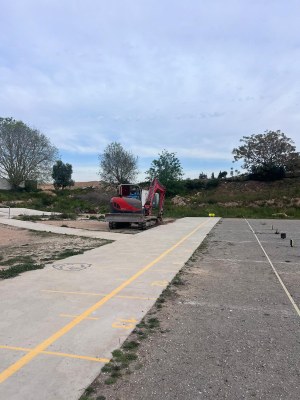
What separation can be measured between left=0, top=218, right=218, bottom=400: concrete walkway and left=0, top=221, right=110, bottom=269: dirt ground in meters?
1.31

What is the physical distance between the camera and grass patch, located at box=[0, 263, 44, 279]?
870cm

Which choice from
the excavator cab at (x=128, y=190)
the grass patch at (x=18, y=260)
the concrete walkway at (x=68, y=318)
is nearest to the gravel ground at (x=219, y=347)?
the concrete walkway at (x=68, y=318)

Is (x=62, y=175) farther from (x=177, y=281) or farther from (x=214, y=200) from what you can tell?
(x=177, y=281)

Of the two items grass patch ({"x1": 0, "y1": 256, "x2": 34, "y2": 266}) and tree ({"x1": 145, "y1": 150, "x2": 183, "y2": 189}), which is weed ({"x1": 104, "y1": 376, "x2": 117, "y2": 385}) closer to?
grass patch ({"x1": 0, "y1": 256, "x2": 34, "y2": 266})

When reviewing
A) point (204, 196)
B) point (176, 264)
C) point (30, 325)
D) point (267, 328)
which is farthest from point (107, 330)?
point (204, 196)

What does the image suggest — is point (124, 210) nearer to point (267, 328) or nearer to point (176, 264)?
point (176, 264)

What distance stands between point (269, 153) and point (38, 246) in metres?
56.9

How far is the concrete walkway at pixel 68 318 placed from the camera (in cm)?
390

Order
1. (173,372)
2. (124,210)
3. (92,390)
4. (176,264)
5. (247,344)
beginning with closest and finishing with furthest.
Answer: (92,390)
(173,372)
(247,344)
(176,264)
(124,210)

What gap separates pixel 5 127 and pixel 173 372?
2684 inches

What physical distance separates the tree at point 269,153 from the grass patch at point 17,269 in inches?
2307

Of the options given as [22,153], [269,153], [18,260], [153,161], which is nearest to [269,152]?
[269,153]

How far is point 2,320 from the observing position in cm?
559

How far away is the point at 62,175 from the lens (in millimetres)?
83812
